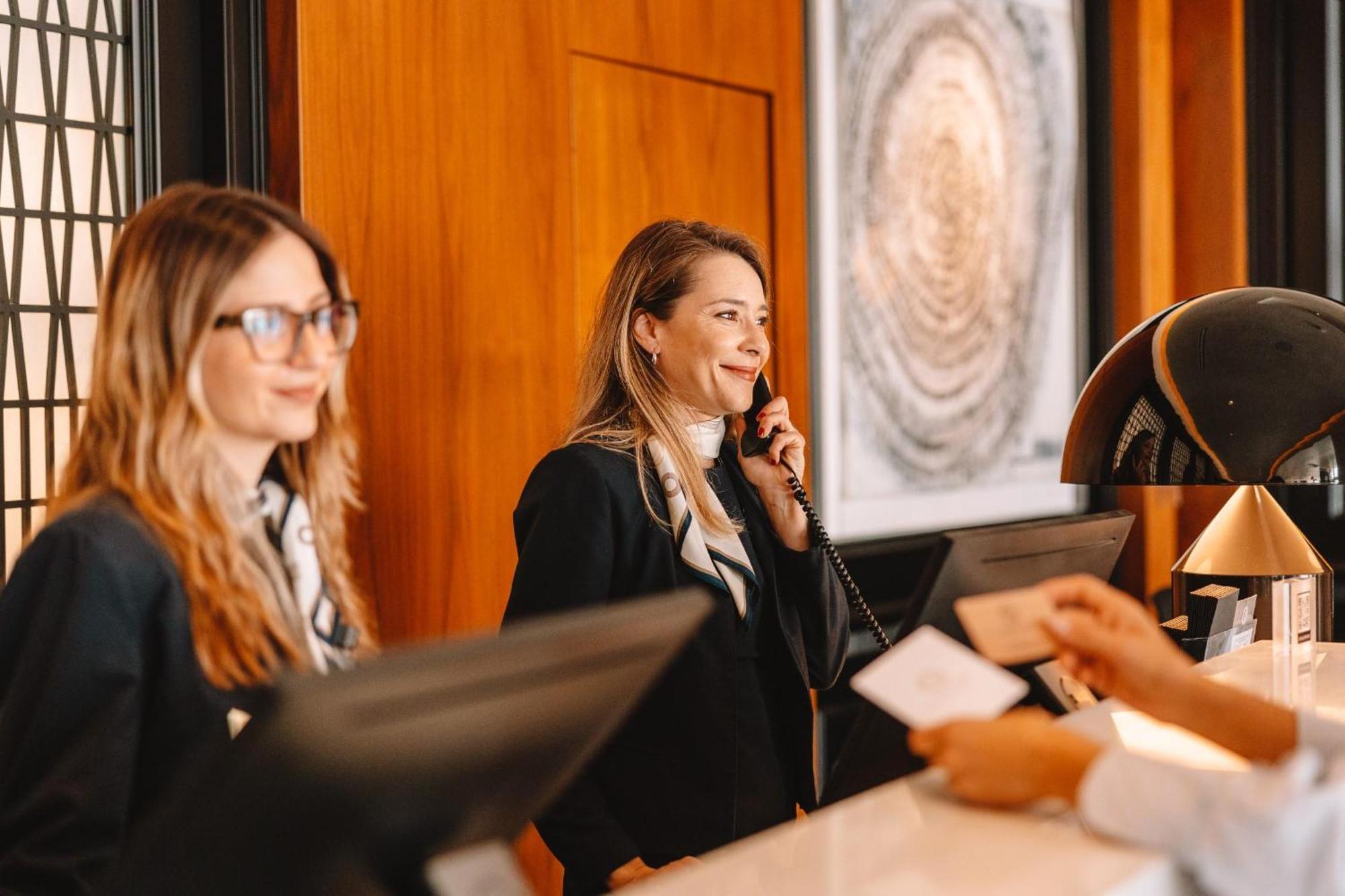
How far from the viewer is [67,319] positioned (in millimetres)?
2096

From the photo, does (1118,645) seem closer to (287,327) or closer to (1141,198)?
(287,327)

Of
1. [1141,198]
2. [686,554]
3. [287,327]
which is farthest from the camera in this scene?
[1141,198]

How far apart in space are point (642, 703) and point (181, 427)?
0.96 metres

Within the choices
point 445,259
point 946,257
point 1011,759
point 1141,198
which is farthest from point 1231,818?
point 1141,198

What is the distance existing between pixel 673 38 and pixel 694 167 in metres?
0.31

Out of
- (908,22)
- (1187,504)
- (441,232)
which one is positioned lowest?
(1187,504)

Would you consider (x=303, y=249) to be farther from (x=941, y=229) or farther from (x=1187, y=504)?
(x=1187, y=504)

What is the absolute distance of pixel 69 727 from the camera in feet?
3.97

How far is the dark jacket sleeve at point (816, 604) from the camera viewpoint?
7.06 ft

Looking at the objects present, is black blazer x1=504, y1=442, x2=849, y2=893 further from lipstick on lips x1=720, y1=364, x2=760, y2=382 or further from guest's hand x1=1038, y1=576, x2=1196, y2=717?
guest's hand x1=1038, y1=576, x2=1196, y2=717

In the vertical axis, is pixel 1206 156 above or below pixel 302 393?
above

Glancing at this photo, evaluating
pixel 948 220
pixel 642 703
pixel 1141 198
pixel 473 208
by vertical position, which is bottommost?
pixel 642 703

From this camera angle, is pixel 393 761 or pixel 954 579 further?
pixel 954 579

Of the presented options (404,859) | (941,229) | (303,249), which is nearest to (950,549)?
(404,859)
